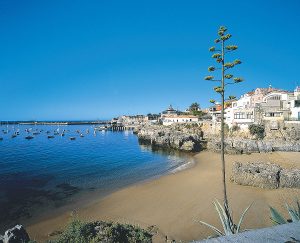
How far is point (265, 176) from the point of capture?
24.2 m

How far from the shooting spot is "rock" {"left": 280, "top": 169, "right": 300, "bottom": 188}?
75.5ft

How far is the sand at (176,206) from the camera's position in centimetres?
1682

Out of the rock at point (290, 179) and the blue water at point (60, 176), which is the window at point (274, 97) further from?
the rock at point (290, 179)

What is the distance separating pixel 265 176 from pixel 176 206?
388 inches

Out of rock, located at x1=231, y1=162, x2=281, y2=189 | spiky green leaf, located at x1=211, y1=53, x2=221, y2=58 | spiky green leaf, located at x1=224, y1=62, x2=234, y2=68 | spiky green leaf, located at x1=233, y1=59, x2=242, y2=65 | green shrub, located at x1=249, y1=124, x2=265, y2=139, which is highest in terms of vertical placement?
spiky green leaf, located at x1=211, y1=53, x2=221, y2=58

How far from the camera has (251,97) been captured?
6681cm

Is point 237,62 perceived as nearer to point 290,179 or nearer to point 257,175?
point 257,175

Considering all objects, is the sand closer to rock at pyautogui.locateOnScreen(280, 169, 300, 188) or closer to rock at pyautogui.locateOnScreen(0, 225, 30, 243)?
rock at pyautogui.locateOnScreen(280, 169, 300, 188)

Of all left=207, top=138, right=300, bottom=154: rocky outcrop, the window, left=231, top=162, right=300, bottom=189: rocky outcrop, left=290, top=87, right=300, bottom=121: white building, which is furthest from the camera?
the window

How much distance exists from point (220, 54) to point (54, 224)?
16784 millimetres

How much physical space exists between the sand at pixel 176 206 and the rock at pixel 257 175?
723 millimetres

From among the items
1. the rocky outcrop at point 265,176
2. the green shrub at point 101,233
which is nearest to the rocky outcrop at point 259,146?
the rocky outcrop at point 265,176

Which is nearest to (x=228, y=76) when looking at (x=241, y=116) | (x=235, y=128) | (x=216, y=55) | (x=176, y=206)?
(x=216, y=55)

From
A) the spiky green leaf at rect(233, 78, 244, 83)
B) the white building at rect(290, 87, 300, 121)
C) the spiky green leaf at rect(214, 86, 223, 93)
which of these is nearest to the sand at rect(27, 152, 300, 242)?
the spiky green leaf at rect(214, 86, 223, 93)
